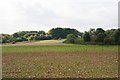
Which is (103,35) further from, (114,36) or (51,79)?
(51,79)

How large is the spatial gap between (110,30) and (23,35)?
5290 cm

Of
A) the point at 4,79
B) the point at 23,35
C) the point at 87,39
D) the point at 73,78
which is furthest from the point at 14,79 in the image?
the point at 23,35

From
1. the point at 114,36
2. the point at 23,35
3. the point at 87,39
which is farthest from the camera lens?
the point at 23,35

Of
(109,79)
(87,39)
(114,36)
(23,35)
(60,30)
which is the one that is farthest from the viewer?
(23,35)

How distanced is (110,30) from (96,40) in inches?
366

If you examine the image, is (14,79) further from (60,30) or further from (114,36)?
(60,30)

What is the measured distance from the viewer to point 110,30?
257 feet

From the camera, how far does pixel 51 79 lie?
1120cm

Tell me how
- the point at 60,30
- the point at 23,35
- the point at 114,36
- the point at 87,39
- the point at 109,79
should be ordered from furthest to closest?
the point at 23,35 → the point at 60,30 → the point at 87,39 → the point at 114,36 → the point at 109,79

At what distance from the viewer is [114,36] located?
68.1 meters

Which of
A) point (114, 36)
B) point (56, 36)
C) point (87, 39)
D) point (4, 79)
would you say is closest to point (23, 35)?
point (56, 36)

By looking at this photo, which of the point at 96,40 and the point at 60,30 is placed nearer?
the point at 96,40

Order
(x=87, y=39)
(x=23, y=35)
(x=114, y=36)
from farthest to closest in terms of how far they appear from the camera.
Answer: (x=23, y=35)
(x=87, y=39)
(x=114, y=36)

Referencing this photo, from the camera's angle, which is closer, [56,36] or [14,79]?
[14,79]
